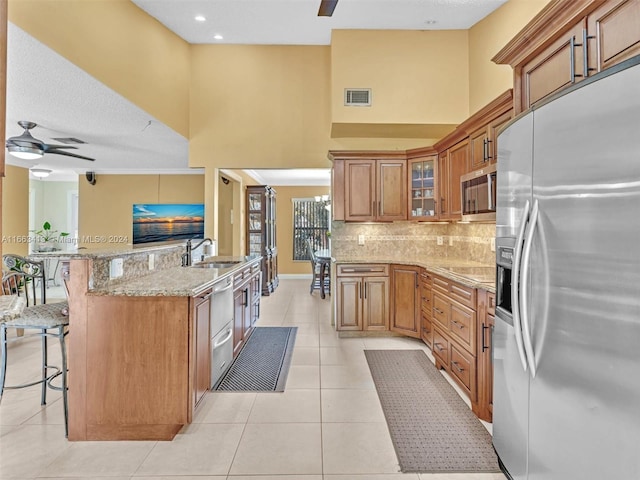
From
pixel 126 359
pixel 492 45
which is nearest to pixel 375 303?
pixel 126 359

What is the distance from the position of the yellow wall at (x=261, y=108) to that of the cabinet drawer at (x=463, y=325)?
300 centimetres

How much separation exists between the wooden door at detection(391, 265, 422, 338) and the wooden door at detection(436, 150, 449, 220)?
0.72 meters

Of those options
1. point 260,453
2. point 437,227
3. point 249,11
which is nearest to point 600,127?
point 260,453

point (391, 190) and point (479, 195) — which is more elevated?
point (391, 190)

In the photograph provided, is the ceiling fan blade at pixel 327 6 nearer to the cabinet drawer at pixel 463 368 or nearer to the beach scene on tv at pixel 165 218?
the cabinet drawer at pixel 463 368

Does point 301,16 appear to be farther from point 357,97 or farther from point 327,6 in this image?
point 327,6

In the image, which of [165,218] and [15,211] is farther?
[165,218]

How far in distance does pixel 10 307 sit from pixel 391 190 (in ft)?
12.9

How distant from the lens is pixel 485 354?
2387 millimetres

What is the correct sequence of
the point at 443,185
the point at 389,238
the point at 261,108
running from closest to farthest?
1. the point at 443,185
2. the point at 389,238
3. the point at 261,108

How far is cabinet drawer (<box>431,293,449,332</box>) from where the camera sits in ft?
10.2

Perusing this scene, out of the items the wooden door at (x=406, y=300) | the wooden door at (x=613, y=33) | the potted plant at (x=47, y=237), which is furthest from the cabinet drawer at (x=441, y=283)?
the potted plant at (x=47, y=237)

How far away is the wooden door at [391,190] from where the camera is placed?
176 inches

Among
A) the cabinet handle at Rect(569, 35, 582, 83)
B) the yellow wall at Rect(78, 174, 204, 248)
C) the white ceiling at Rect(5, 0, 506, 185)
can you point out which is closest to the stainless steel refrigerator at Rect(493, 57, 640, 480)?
the cabinet handle at Rect(569, 35, 582, 83)
